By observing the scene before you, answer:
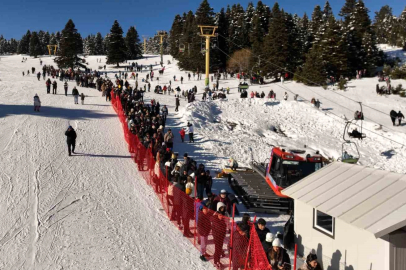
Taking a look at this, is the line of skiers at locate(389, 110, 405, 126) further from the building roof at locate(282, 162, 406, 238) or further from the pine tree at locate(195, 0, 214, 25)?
the pine tree at locate(195, 0, 214, 25)

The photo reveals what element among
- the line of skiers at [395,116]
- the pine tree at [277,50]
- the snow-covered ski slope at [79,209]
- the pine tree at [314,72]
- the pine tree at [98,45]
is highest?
the pine tree at [98,45]

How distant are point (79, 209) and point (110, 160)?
18.4ft

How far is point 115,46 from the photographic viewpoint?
6769 cm

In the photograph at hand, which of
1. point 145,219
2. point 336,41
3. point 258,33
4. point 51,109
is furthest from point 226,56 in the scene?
point 145,219

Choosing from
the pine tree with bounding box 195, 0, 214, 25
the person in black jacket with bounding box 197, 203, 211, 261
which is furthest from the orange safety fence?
the pine tree with bounding box 195, 0, 214, 25

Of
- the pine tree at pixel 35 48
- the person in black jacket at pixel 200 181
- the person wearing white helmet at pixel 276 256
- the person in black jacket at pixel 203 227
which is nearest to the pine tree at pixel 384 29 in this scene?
the pine tree at pixel 35 48

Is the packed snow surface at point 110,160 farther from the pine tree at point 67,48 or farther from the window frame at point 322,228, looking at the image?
the pine tree at point 67,48

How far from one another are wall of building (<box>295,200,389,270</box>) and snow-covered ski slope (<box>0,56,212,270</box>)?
2505mm

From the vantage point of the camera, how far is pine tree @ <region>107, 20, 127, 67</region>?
222 ft

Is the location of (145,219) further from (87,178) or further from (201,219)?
(87,178)

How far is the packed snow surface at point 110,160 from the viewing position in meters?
8.92

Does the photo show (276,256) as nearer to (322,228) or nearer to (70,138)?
(322,228)

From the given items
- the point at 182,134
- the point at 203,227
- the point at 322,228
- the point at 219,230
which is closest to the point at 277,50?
the point at 182,134

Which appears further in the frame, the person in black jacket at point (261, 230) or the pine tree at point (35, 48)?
the pine tree at point (35, 48)
